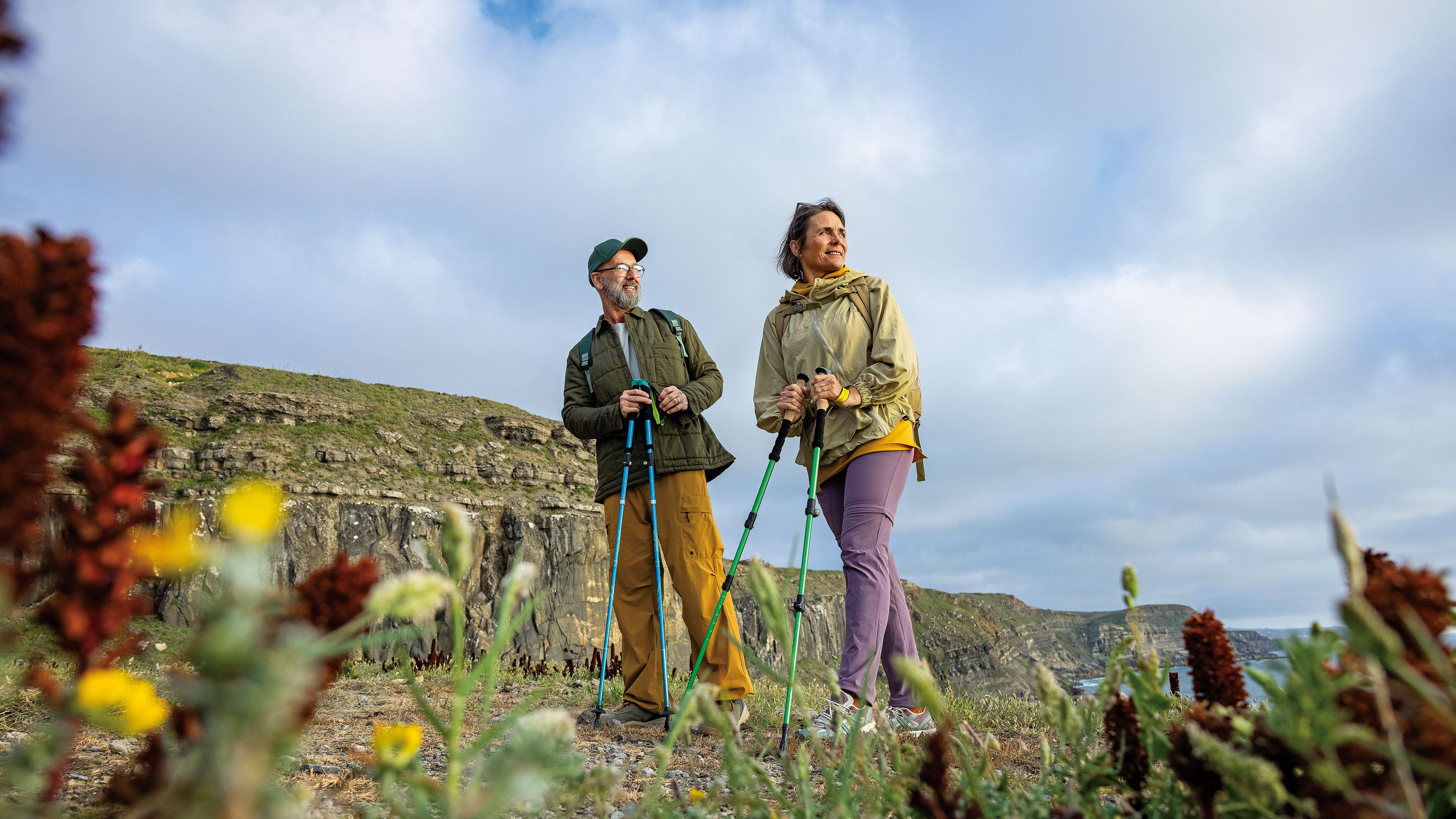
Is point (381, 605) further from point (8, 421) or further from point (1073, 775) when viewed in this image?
point (1073, 775)

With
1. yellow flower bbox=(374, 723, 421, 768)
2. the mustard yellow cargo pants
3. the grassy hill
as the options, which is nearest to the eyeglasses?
the mustard yellow cargo pants

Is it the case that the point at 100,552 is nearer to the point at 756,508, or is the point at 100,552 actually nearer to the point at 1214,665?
the point at 1214,665

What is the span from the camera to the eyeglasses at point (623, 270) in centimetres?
595

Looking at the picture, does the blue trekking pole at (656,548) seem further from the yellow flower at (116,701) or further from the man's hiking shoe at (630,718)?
the yellow flower at (116,701)

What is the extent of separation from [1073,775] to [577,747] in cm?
290

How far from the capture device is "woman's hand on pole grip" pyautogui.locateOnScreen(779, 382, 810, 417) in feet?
15.2

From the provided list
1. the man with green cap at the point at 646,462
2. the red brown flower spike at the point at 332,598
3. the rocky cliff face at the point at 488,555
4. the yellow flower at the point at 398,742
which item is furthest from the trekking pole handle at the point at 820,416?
the rocky cliff face at the point at 488,555

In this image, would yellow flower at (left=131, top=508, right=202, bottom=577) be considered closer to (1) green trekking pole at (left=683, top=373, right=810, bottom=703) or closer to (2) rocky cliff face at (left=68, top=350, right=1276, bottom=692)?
(1) green trekking pole at (left=683, top=373, right=810, bottom=703)

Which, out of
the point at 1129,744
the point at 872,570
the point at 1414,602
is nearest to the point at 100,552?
the point at 1414,602

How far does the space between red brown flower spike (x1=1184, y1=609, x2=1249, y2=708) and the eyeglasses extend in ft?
16.3

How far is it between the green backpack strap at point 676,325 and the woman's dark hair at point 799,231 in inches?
36.3

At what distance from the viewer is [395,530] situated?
27062 millimetres

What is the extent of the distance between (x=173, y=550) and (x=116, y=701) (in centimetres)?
14

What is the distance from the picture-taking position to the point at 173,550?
784 mm
